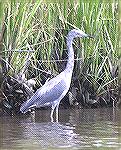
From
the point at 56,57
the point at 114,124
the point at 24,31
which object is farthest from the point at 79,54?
the point at 114,124

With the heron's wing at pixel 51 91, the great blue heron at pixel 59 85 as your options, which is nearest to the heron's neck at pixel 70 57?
the great blue heron at pixel 59 85

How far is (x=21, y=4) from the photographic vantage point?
7992 mm

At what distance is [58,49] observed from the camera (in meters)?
8.58

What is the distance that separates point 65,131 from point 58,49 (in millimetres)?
2019

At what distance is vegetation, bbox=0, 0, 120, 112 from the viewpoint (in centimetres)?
796

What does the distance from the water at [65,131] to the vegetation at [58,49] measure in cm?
29

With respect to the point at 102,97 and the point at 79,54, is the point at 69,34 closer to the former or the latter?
the point at 79,54

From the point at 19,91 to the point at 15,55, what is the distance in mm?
486

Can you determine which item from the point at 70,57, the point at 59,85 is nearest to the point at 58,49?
the point at 70,57

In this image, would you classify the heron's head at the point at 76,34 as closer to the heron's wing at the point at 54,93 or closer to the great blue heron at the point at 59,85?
the great blue heron at the point at 59,85

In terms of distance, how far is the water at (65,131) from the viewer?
5.86m

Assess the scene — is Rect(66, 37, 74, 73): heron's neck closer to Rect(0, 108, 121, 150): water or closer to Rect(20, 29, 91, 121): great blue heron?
Rect(20, 29, 91, 121): great blue heron

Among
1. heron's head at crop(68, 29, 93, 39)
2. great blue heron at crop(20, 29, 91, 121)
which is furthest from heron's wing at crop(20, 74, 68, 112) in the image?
heron's head at crop(68, 29, 93, 39)

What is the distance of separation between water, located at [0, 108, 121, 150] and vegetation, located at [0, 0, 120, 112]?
0.29 meters
